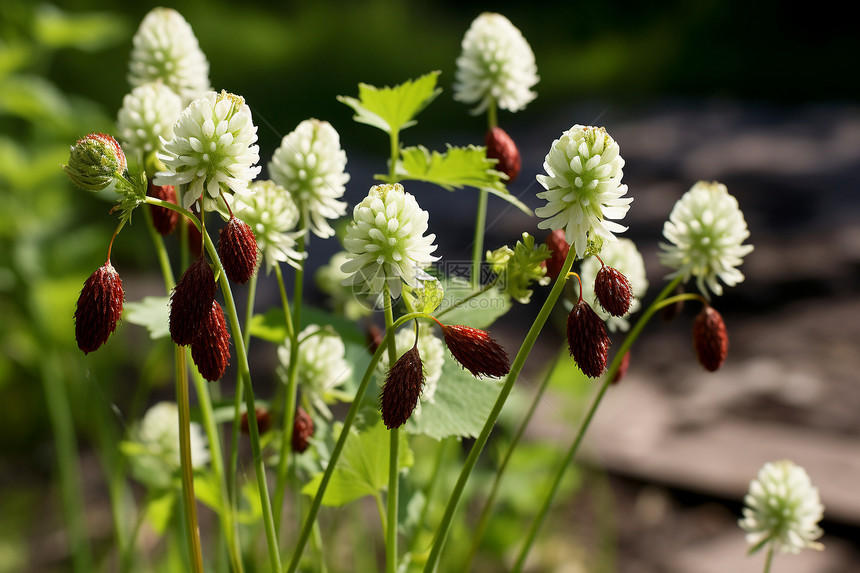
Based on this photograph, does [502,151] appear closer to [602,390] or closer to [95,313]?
[602,390]

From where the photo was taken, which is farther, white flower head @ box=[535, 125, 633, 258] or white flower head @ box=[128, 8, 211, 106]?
white flower head @ box=[128, 8, 211, 106]

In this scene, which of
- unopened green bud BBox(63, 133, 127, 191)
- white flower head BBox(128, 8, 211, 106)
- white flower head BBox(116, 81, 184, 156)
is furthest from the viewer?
white flower head BBox(128, 8, 211, 106)

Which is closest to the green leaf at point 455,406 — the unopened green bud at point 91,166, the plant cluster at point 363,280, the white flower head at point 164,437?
the plant cluster at point 363,280

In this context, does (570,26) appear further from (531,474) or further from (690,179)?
(531,474)

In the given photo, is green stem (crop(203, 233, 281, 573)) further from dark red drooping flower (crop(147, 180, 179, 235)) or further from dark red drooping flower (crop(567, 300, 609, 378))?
dark red drooping flower (crop(567, 300, 609, 378))

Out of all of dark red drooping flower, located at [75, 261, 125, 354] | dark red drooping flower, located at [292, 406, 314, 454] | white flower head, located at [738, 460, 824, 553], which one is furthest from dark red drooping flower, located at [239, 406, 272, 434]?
white flower head, located at [738, 460, 824, 553]

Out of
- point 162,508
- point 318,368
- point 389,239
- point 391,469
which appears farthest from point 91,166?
point 162,508
